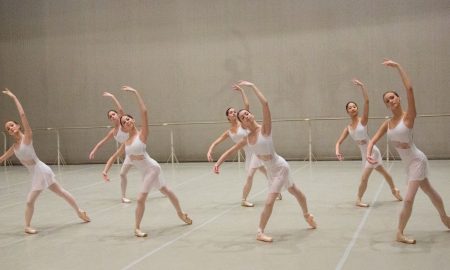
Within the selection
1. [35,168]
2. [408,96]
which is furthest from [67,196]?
[408,96]

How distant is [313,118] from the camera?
15266 mm

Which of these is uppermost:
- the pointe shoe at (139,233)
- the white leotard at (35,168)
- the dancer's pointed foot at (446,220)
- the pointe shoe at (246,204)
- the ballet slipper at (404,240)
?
the white leotard at (35,168)

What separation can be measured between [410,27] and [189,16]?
670cm

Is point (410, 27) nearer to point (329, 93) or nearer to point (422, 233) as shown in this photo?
point (329, 93)

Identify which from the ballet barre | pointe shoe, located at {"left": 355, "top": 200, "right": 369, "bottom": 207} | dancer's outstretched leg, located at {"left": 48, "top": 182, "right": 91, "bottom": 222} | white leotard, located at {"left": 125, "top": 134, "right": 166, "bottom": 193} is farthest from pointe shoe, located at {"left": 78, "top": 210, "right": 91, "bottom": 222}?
the ballet barre

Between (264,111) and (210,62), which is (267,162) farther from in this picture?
(210,62)

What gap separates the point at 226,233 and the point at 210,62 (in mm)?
10244

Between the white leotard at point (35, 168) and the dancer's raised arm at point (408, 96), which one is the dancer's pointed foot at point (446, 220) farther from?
the white leotard at point (35, 168)

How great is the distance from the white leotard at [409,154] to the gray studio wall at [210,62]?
373 inches

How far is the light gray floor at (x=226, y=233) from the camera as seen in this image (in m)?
5.22

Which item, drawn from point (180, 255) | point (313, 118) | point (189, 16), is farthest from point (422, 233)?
point (189, 16)

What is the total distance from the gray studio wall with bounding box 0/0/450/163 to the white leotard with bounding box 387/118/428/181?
9474 millimetres

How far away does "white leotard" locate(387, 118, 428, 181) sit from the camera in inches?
217

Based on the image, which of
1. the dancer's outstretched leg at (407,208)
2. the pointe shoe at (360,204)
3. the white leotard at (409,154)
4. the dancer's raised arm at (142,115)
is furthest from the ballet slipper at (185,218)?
the white leotard at (409,154)
